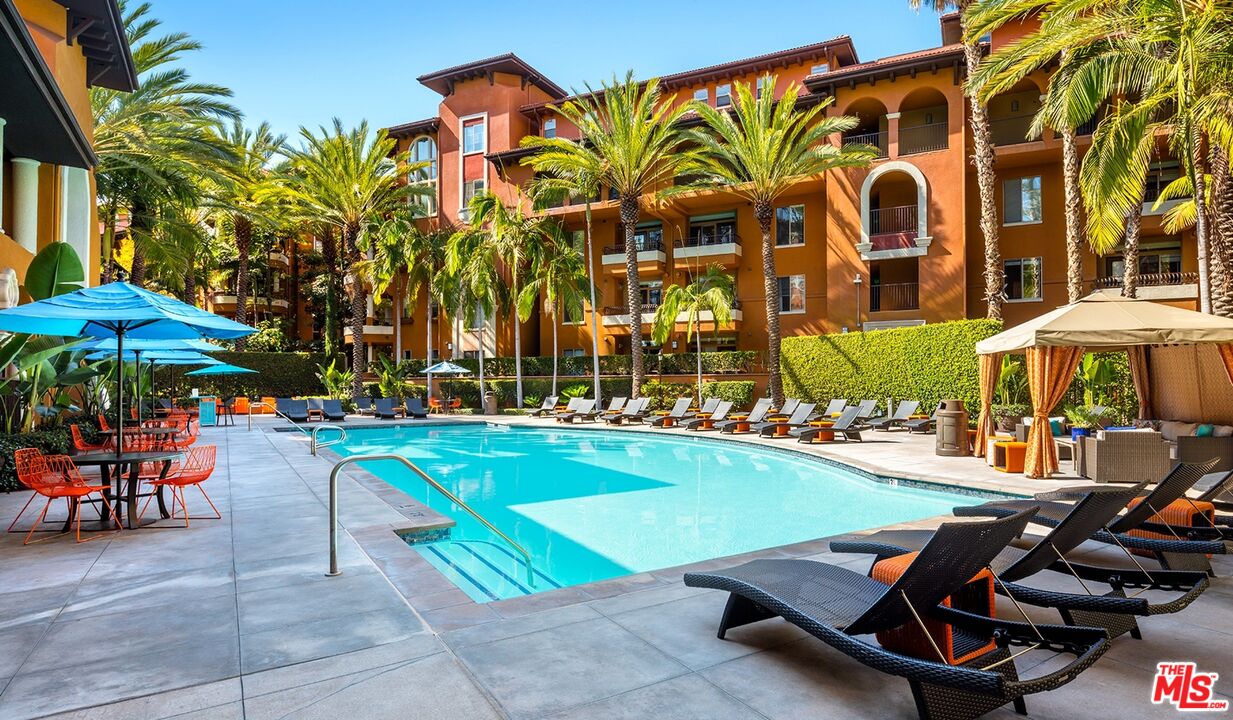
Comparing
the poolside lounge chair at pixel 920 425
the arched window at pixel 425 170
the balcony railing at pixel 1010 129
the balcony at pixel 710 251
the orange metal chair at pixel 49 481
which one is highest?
the arched window at pixel 425 170

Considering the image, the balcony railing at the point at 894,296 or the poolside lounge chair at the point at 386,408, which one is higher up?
the balcony railing at the point at 894,296

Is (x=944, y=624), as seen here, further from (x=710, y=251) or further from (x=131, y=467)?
(x=710, y=251)

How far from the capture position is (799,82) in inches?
1246

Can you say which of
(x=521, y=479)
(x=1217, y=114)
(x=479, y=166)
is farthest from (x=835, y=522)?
(x=479, y=166)

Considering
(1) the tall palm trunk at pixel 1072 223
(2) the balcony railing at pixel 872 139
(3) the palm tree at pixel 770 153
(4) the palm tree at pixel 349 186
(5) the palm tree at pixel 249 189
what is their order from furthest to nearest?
(5) the palm tree at pixel 249 189
(4) the palm tree at pixel 349 186
(2) the balcony railing at pixel 872 139
(3) the palm tree at pixel 770 153
(1) the tall palm trunk at pixel 1072 223

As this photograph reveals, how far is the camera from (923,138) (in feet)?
89.5

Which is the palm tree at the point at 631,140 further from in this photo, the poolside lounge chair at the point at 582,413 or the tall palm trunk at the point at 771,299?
the tall palm trunk at the point at 771,299

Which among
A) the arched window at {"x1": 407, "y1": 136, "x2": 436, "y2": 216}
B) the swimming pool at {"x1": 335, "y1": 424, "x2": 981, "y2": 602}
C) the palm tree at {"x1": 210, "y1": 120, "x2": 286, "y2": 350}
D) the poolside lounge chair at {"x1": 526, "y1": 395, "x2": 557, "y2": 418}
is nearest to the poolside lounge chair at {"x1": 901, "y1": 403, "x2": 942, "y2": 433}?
the swimming pool at {"x1": 335, "y1": 424, "x2": 981, "y2": 602}

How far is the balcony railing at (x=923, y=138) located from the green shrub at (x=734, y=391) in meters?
11.3

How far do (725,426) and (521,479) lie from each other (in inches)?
325

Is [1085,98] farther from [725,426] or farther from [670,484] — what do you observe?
[725,426]

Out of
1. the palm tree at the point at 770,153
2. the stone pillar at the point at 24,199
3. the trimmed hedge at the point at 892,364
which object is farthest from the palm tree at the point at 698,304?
the stone pillar at the point at 24,199

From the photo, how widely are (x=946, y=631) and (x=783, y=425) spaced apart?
15354 mm

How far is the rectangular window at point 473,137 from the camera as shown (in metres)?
36.8
